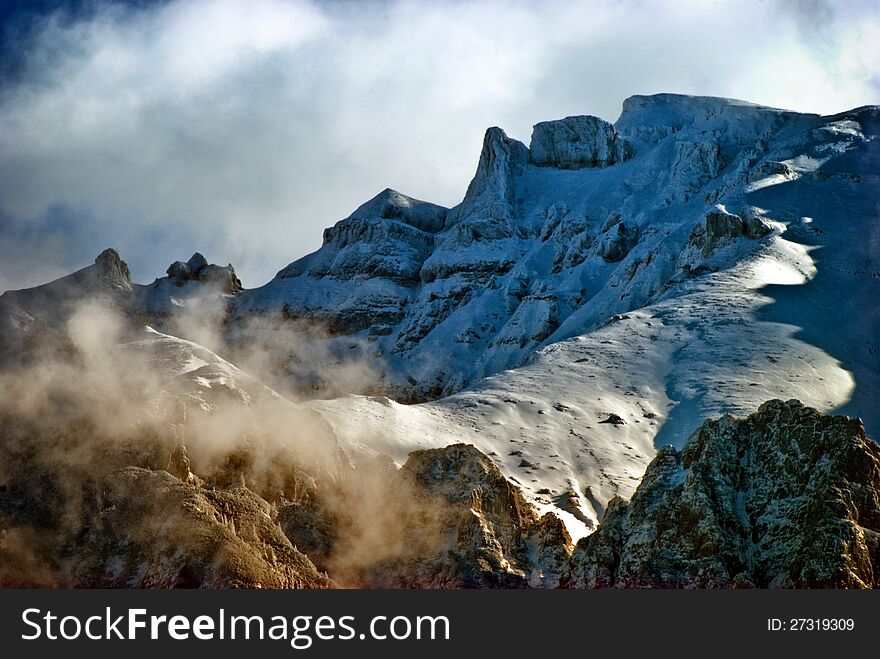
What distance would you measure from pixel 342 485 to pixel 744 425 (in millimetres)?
20526

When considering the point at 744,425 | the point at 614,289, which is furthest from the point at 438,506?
the point at 614,289

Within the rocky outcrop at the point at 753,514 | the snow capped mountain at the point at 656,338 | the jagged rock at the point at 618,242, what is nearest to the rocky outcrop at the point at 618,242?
the jagged rock at the point at 618,242

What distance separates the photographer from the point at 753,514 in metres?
53.2

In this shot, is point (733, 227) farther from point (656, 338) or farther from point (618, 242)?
point (656, 338)

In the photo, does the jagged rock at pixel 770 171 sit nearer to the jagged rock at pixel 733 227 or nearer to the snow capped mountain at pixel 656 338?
the snow capped mountain at pixel 656 338

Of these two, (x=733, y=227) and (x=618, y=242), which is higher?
(x=618, y=242)

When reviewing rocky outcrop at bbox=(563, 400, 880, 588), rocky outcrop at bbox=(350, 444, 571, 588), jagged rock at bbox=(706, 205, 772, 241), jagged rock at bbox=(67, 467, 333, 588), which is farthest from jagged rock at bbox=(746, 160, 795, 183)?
jagged rock at bbox=(67, 467, 333, 588)

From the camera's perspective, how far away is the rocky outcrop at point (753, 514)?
161 ft

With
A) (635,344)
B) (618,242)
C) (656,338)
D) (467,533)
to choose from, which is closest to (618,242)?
(618,242)

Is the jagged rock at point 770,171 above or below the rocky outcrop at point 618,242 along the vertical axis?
above

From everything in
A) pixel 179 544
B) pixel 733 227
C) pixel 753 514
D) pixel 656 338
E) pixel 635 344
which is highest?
pixel 733 227

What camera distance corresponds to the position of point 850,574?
47.5 m

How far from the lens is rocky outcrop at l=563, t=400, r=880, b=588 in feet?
161

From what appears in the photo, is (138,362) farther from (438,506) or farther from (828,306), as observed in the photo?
(828,306)
